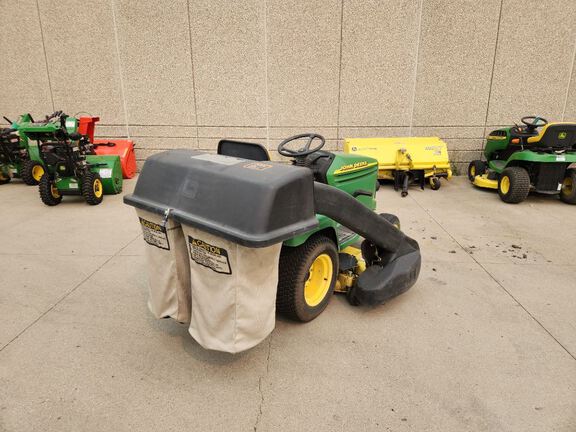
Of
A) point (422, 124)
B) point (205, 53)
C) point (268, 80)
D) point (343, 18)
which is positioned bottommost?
point (422, 124)

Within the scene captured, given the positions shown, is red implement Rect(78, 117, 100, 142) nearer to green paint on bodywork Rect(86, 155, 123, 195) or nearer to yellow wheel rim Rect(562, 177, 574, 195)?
green paint on bodywork Rect(86, 155, 123, 195)

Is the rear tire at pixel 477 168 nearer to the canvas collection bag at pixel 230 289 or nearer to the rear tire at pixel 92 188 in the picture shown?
the canvas collection bag at pixel 230 289

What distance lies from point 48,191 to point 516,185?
6.66 metres

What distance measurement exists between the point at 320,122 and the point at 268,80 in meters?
1.27

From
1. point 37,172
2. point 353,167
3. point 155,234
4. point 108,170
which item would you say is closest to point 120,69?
point 37,172

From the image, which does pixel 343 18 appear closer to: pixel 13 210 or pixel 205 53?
pixel 205 53

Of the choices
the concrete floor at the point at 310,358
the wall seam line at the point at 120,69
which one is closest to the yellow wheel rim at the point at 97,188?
the concrete floor at the point at 310,358

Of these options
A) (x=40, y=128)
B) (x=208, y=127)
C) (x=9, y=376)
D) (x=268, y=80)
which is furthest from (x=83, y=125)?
(x=9, y=376)

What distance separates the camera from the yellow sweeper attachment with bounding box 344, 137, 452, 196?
6.38 m

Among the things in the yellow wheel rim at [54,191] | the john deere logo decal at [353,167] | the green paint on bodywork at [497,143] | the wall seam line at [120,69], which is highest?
the wall seam line at [120,69]

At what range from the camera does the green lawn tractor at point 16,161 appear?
21.4ft

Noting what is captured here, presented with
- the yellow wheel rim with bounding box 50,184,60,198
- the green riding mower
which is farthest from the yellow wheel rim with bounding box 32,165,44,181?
the green riding mower

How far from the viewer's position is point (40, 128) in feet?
17.2

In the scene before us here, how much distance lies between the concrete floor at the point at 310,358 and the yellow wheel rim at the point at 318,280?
0.15 m
